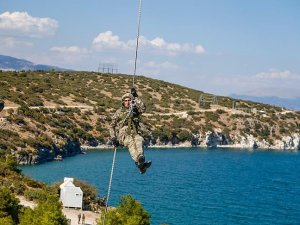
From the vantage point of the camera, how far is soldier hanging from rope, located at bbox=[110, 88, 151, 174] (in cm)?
1222

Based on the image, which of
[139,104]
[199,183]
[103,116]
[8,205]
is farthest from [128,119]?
[103,116]

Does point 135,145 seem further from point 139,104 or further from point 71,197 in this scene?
point 71,197

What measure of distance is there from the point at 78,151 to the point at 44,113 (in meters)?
12.2

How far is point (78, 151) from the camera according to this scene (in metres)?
107

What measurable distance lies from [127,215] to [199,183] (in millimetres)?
44674

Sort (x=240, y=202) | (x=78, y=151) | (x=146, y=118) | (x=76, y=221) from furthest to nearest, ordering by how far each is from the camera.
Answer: (x=146, y=118)
(x=78, y=151)
(x=240, y=202)
(x=76, y=221)

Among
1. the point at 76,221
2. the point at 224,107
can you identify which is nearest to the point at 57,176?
the point at 76,221

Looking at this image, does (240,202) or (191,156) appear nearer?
(240,202)

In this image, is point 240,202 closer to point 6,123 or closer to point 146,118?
point 6,123

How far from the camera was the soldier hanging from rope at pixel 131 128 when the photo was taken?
40.1ft

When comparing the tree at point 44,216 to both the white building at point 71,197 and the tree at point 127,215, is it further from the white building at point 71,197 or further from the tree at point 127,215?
the white building at point 71,197

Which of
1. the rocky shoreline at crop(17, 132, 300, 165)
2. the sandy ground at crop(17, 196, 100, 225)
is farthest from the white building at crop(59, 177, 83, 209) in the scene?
the rocky shoreline at crop(17, 132, 300, 165)

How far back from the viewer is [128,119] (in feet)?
41.3

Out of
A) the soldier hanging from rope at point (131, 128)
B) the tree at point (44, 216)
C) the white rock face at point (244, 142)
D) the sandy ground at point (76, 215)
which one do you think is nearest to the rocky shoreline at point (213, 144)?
the white rock face at point (244, 142)
